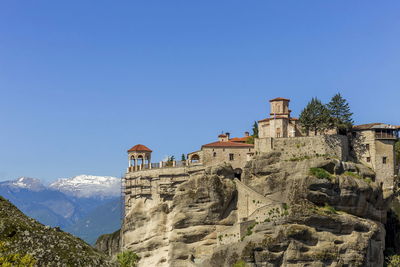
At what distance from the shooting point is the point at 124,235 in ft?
360

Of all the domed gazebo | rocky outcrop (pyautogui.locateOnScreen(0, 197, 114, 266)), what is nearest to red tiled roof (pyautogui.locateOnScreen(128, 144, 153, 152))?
the domed gazebo

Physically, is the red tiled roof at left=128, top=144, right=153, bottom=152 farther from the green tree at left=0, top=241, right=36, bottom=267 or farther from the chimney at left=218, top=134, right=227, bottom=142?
the green tree at left=0, top=241, right=36, bottom=267

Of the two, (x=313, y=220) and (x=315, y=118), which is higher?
(x=315, y=118)

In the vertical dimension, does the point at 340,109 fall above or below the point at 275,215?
above

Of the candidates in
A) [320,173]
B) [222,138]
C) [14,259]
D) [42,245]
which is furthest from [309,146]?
[14,259]

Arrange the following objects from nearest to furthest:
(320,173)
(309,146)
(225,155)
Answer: (320,173), (309,146), (225,155)

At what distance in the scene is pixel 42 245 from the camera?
3769 centimetres

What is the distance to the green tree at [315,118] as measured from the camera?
333ft

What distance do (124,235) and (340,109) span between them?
1512 inches

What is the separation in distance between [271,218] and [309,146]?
518 inches

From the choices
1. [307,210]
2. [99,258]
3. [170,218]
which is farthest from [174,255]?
[99,258]

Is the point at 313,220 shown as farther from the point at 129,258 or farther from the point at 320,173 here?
the point at 129,258

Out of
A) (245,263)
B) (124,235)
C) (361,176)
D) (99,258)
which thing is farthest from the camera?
(124,235)

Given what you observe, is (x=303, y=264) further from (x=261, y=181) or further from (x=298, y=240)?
(x=261, y=181)
